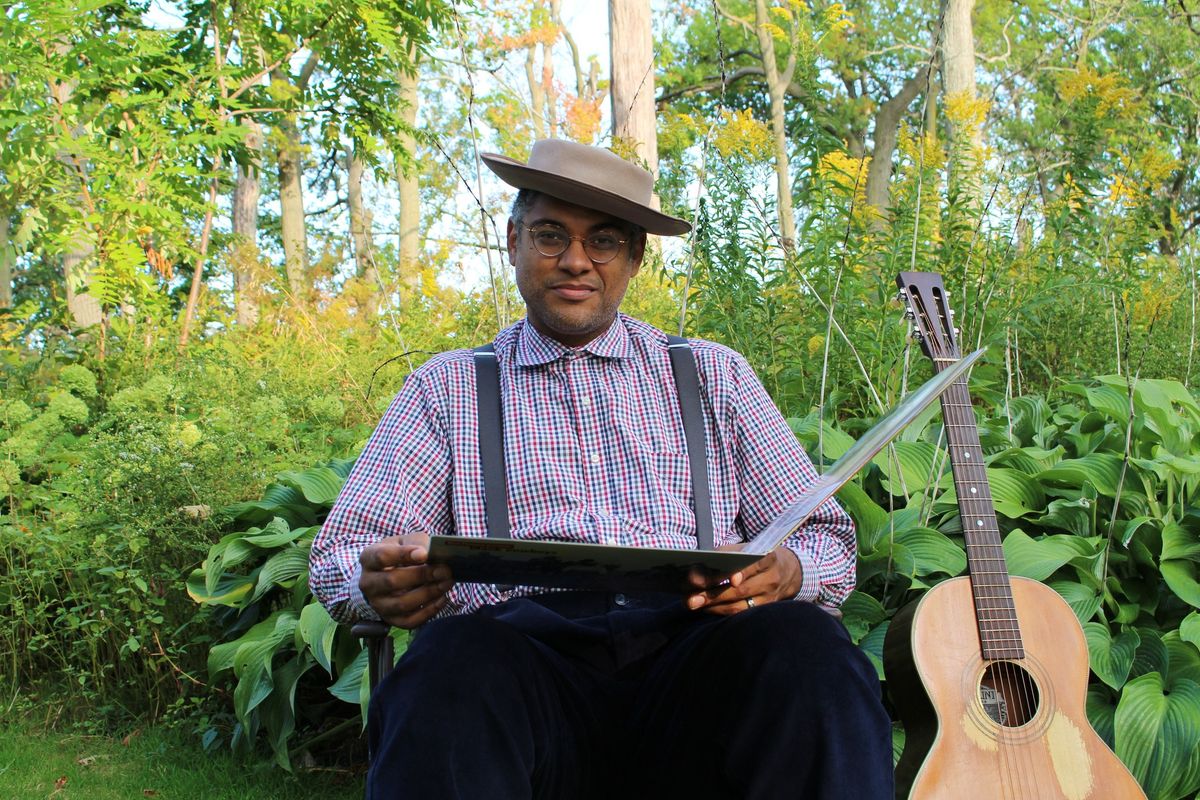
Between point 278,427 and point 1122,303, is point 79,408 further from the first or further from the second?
point 1122,303

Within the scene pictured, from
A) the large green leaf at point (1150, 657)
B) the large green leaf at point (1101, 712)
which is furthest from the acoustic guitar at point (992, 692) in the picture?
the large green leaf at point (1150, 657)

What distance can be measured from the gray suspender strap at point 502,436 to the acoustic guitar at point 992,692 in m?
0.53

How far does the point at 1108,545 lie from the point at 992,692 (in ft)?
2.67

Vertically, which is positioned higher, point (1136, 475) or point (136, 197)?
point (136, 197)

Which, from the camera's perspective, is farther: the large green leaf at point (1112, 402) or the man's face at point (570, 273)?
the large green leaf at point (1112, 402)

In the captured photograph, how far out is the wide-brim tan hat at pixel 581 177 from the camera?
2430 millimetres

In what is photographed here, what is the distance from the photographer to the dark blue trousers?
178cm

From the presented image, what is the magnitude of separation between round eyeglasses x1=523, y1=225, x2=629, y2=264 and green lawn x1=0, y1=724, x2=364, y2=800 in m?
1.86

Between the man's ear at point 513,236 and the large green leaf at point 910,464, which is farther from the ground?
the man's ear at point 513,236

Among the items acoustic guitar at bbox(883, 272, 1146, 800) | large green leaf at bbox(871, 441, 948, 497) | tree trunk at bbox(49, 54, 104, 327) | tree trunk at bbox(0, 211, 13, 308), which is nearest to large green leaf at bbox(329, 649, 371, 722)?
acoustic guitar at bbox(883, 272, 1146, 800)

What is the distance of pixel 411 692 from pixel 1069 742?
1475mm

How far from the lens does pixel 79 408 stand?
4.85 m

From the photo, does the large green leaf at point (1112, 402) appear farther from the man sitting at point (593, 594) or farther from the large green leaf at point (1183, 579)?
the man sitting at point (593, 594)

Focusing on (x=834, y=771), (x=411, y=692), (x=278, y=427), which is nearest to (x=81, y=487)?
(x=278, y=427)
